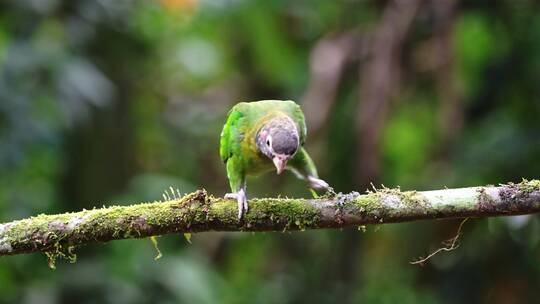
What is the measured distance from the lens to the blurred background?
7.00 metres

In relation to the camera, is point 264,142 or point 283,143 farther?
point 264,142

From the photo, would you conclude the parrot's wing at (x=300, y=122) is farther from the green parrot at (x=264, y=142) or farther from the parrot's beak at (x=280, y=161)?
the parrot's beak at (x=280, y=161)

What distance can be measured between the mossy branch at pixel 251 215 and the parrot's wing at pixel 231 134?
1055 millimetres

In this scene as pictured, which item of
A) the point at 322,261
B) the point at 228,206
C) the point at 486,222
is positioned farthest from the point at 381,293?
the point at 228,206

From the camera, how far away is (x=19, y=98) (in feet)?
22.1

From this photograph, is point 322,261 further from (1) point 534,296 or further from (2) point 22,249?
(2) point 22,249

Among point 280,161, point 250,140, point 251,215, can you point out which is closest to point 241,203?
point 251,215

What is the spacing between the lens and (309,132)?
7.58 meters

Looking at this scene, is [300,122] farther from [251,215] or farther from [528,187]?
[528,187]

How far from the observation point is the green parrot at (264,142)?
4.31 m

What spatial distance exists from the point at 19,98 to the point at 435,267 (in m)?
3.92

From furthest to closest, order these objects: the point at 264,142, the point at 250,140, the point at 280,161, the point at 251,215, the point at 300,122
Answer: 1. the point at 300,122
2. the point at 250,140
3. the point at 264,142
4. the point at 280,161
5. the point at 251,215

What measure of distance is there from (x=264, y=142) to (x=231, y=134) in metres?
0.42

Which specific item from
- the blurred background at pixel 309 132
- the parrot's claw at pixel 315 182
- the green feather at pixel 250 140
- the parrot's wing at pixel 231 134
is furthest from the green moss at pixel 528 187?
the blurred background at pixel 309 132
